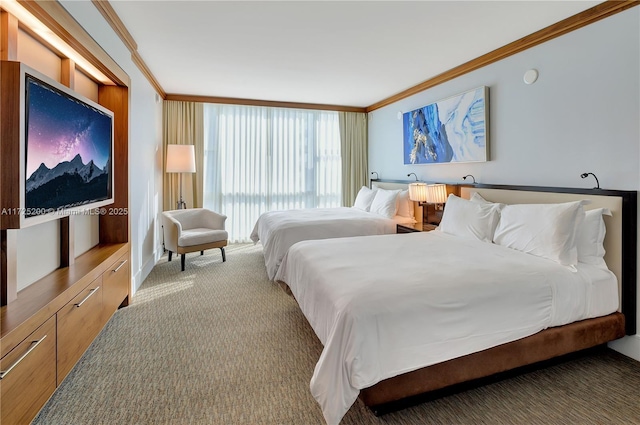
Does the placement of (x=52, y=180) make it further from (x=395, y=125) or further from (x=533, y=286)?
(x=395, y=125)

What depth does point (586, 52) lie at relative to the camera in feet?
8.54

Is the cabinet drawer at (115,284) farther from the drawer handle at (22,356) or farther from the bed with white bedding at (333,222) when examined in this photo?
the bed with white bedding at (333,222)

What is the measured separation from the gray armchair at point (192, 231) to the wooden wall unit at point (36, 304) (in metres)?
1.63

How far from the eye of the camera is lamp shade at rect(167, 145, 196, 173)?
16.4 ft

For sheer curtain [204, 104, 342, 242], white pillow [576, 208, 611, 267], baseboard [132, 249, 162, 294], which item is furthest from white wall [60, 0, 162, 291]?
white pillow [576, 208, 611, 267]

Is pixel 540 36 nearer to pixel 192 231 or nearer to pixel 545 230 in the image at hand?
pixel 545 230

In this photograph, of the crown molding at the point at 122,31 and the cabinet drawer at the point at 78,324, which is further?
the crown molding at the point at 122,31

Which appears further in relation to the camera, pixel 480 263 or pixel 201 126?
pixel 201 126

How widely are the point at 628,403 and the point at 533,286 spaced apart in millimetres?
796

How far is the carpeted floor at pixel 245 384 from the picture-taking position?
5.73 feet

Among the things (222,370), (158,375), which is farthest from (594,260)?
(158,375)

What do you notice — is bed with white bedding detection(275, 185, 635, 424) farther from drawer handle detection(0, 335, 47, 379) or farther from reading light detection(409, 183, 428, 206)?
reading light detection(409, 183, 428, 206)

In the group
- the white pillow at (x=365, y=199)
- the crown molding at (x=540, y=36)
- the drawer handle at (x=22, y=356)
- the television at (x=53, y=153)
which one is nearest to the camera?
the drawer handle at (x=22, y=356)

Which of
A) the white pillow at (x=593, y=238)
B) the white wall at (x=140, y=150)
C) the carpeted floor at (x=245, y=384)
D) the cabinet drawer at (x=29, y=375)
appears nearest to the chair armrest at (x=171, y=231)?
the white wall at (x=140, y=150)
